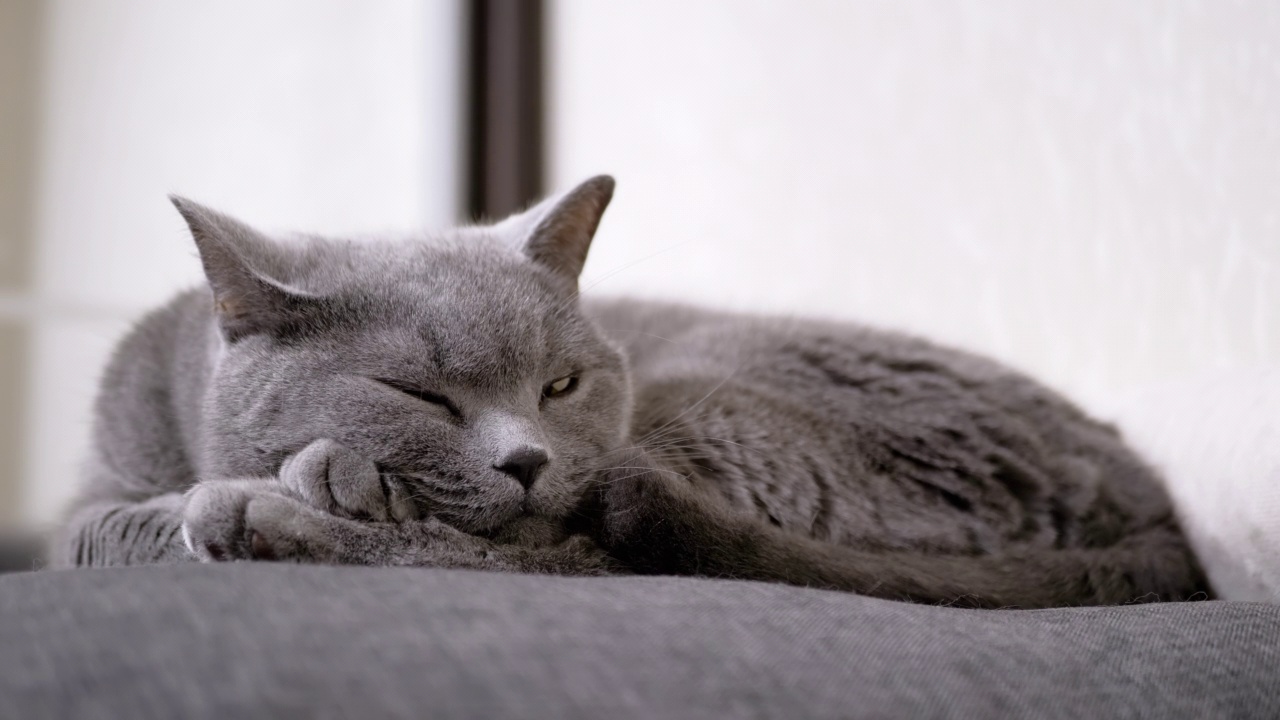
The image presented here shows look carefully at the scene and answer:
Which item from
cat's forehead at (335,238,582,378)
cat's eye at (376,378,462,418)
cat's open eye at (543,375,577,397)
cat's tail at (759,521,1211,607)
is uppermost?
cat's forehead at (335,238,582,378)

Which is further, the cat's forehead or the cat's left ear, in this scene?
the cat's left ear

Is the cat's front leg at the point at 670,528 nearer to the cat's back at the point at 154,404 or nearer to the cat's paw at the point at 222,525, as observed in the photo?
the cat's paw at the point at 222,525

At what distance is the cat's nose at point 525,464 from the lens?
2.92ft

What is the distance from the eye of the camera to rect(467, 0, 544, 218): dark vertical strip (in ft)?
8.95

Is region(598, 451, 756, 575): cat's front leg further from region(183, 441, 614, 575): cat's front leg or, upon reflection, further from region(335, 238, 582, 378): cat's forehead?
region(335, 238, 582, 378): cat's forehead

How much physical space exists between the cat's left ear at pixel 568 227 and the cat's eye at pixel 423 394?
27 centimetres

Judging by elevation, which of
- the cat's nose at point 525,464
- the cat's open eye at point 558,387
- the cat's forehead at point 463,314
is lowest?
the cat's nose at point 525,464

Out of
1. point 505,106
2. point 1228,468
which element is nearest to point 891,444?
point 1228,468

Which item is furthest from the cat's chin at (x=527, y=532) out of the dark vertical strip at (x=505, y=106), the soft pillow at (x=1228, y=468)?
the dark vertical strip at (x=505, y=106)

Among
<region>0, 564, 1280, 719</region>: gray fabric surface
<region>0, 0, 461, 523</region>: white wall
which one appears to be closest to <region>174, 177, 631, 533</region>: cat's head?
<region>0, 564, 1280, 719</region>: gray fabric surface

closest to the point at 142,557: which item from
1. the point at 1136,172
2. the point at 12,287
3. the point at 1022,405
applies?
the point at 1022,405

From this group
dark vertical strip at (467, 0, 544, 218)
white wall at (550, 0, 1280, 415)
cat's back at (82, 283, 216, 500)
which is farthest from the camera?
dark vertical strip at (467, 0, 544, 218)

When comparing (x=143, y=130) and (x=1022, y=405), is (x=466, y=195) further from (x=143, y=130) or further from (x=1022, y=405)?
(x=1022, y=405)

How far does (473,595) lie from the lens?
598mm
